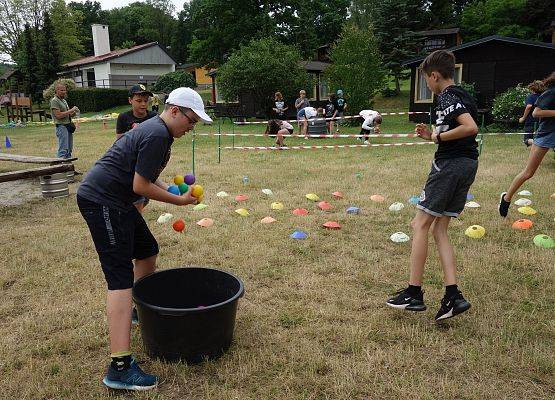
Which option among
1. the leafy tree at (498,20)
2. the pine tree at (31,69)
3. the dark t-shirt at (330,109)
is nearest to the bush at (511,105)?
the dark t-shirt at (330,109)

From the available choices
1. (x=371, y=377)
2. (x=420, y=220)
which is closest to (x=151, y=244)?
(x=371, y=377)

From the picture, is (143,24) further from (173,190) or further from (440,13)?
(173,190)

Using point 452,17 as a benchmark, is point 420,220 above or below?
below

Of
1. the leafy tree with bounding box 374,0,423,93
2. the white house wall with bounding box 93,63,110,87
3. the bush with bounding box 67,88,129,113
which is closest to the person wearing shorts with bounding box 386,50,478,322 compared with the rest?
the leafy tree with bounding box 374,0,423,93

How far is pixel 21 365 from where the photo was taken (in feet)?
9.68

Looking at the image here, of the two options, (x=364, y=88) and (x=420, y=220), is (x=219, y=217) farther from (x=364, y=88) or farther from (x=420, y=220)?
(x=364, y=88)

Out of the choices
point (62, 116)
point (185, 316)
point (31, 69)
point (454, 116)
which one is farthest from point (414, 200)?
point (31, 69)

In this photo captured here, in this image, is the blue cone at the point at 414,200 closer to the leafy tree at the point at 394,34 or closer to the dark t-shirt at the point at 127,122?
the dark t-shirt at the point at 127,122

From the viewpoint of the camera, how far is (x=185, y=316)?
8.96 ft

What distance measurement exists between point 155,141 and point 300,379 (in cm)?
161

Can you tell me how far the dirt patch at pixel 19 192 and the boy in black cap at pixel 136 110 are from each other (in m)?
3.04

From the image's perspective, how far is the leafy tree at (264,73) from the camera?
2452 cm

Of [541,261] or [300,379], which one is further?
[541,261]

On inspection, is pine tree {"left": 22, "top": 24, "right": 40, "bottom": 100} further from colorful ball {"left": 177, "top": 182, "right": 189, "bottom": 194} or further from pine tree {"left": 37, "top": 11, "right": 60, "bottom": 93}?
colorful ball {"left": 177, "top": 182, "right": 189, "bottom": 194}
